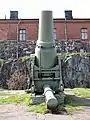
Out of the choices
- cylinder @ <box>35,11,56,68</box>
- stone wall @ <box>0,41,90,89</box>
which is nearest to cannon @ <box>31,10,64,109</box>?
cylinder @ <box>35,11,56,68</box>

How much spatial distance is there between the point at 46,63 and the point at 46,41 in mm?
755

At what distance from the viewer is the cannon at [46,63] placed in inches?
428

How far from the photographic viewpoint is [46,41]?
10.9m

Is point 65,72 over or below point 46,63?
below

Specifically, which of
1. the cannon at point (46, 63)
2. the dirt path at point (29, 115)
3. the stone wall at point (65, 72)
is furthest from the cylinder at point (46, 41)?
the stone wall at point (65, 72)

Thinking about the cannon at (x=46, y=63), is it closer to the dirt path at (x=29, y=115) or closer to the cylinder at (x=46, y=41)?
the cylinder at (x=46, y=41)

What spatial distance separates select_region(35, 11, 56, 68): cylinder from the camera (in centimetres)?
1085

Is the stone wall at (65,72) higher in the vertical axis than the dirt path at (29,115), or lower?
lower

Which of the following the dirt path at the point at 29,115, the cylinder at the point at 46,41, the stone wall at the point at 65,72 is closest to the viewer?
the dirt path at the point at 29,115

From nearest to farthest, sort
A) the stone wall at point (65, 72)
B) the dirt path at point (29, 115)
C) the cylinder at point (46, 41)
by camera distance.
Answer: the dirt path at point (29, 115), the cylinder at point (46, 41), the stone wall at point (65, 72)

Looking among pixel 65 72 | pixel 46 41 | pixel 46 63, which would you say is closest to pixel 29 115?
pixel 46 63

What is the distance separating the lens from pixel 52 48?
10.9 meters

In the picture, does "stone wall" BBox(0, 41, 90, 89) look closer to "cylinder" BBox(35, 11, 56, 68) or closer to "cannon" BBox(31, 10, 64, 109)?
"cannon" BBox(31, 10, 64, 109)

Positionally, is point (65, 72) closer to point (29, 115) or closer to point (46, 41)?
point (46, 41)
